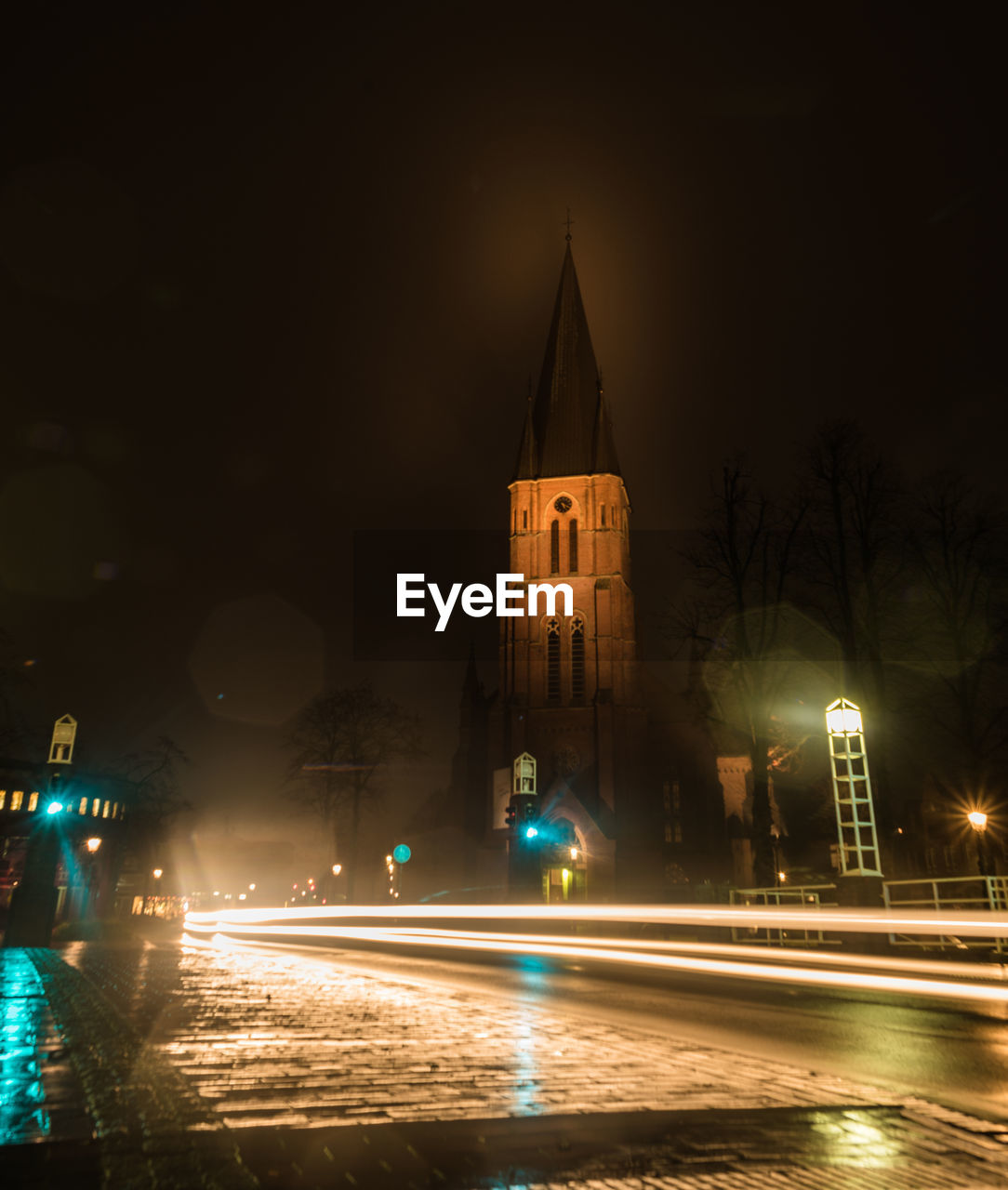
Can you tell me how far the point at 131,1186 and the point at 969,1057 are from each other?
17.7ft

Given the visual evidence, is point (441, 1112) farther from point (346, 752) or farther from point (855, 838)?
point (346, 752)

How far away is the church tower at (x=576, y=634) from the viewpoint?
171ft

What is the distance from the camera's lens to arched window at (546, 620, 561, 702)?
187 ft

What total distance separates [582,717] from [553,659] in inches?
162

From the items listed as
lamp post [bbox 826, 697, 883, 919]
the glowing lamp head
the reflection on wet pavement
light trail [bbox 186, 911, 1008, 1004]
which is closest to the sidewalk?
the reflection on wet pavement

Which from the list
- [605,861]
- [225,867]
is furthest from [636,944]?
[225,867]

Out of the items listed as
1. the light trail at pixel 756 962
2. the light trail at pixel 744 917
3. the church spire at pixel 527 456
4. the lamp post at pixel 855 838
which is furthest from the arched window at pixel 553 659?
the lamp post at pixel 855 838

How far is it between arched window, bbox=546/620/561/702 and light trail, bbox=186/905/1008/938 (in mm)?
26820

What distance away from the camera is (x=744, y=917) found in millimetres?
16500

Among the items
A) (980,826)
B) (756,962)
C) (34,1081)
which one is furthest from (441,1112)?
(980,826)

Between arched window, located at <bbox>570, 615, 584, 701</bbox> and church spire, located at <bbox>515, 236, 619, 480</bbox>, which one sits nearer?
arched window, located at <bbox>570, 615, 584, 701</bbox>

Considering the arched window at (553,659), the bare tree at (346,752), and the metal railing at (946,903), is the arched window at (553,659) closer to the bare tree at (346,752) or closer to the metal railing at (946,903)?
the bare tree at (346,752)

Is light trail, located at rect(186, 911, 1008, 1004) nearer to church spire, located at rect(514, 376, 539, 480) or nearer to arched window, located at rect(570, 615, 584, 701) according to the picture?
arched window, located at rect(570, 615, 584, 701)

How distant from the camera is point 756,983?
35.9 ft
